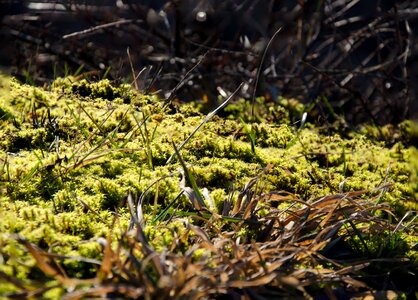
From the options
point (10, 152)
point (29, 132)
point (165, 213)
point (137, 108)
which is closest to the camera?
point (165, 213)

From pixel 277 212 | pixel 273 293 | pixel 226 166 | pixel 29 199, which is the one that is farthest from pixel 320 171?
pixel 29 199

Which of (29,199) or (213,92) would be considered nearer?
(29,199)

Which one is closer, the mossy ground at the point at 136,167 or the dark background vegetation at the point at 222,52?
the mossy ground at the point at 136,167

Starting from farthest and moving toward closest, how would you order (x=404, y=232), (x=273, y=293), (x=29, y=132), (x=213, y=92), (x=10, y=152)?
(x=213, y=92) < (x=29, y=132) < (x=10, y=152) < (x=404, y=232) < (x=273, y=293)

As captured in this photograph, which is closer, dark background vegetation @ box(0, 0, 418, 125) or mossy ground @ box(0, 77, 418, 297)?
mossy ground @ box(0, 77, 418, 297)

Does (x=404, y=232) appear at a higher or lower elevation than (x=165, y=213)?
lower

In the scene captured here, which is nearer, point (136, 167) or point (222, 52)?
point (136, 167)

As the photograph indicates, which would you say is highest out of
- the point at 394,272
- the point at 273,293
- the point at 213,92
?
the point at 273,293

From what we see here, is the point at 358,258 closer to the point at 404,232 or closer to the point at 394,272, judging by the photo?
the point at 394,272
